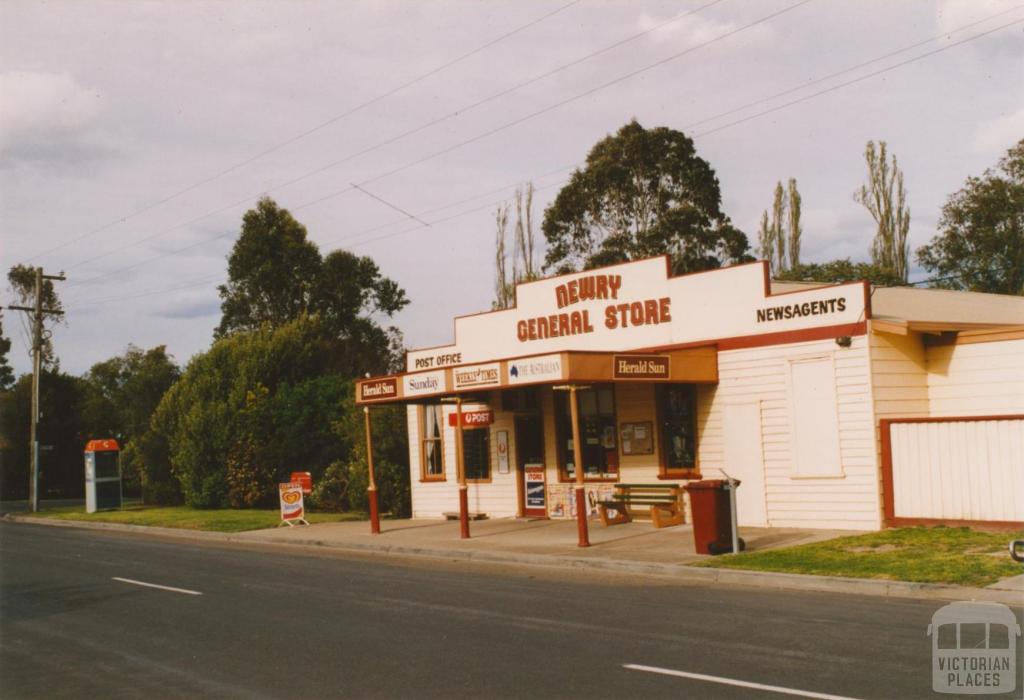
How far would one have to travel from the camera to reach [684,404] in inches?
799

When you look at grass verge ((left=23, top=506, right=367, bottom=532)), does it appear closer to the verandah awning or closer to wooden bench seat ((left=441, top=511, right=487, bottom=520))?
wooden bench seat ((left=441, top=511, right=487, bottom=520))

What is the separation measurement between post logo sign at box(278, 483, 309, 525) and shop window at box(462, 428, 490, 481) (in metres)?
4.86

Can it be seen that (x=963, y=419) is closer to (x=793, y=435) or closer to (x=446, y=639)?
(x=793, y=435)

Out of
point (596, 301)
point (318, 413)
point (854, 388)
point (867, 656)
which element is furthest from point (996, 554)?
point (318, 413)

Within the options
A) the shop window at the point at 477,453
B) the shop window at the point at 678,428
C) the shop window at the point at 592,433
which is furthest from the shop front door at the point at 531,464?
the shop window at the point at 678,428

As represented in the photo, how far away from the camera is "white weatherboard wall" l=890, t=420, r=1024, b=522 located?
15.2 meters

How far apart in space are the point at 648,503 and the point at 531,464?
4.49m

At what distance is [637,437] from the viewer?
2105cm

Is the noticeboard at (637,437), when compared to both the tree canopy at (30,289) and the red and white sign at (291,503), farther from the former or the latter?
the tree canopy at (30,289)

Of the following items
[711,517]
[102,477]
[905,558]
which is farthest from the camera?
[102,477]

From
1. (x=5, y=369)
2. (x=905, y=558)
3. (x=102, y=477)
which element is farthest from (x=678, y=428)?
(x=5, y=369)

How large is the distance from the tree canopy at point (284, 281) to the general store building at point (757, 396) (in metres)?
33.0

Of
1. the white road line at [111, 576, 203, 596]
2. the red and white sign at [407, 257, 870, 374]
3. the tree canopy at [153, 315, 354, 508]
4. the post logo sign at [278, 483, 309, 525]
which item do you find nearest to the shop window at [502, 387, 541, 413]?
the red and white sign at [407, 257, 870, 374]

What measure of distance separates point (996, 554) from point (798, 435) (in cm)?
514
